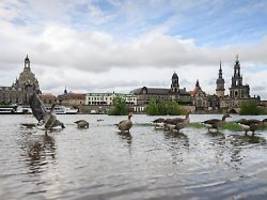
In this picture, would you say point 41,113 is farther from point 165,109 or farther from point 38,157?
point 165,109

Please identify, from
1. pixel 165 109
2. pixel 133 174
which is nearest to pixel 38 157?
pixel 133 174

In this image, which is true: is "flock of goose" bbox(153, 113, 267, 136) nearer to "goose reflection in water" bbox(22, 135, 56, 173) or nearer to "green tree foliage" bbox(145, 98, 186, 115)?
"goose reflection in water" bbox(22, 135, 56, 173)

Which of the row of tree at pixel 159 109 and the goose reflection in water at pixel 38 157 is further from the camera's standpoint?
the row of tree at pixel 159 109

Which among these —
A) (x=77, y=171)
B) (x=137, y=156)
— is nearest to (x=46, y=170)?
(x=77, y=171)

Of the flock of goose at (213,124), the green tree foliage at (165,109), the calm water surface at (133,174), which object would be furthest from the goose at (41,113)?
the green tree foliage at (165,109)

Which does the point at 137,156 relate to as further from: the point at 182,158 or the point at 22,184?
the point at 22,184

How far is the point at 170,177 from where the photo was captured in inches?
598

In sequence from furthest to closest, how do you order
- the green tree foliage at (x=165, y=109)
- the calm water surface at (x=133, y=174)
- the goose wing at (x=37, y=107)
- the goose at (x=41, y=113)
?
the green tree foliage at (x=165, y=109)
the goose wing at (x=37, y=107)
the goose at (x=41, y=113)
the calm water surface at (x=133, y=174)

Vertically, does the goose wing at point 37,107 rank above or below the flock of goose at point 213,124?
above

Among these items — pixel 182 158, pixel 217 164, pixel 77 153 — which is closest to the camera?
pixel 217 164

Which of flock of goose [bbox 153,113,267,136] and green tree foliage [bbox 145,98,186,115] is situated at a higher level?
green tree foliage [bbox 145,98,186,115]

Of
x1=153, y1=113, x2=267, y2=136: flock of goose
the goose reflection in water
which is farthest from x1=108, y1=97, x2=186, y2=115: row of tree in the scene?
the goose reflection in water

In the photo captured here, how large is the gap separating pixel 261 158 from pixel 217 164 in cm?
312

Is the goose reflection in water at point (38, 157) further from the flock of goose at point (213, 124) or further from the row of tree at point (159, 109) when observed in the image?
the row of tree at point (159, 109)
